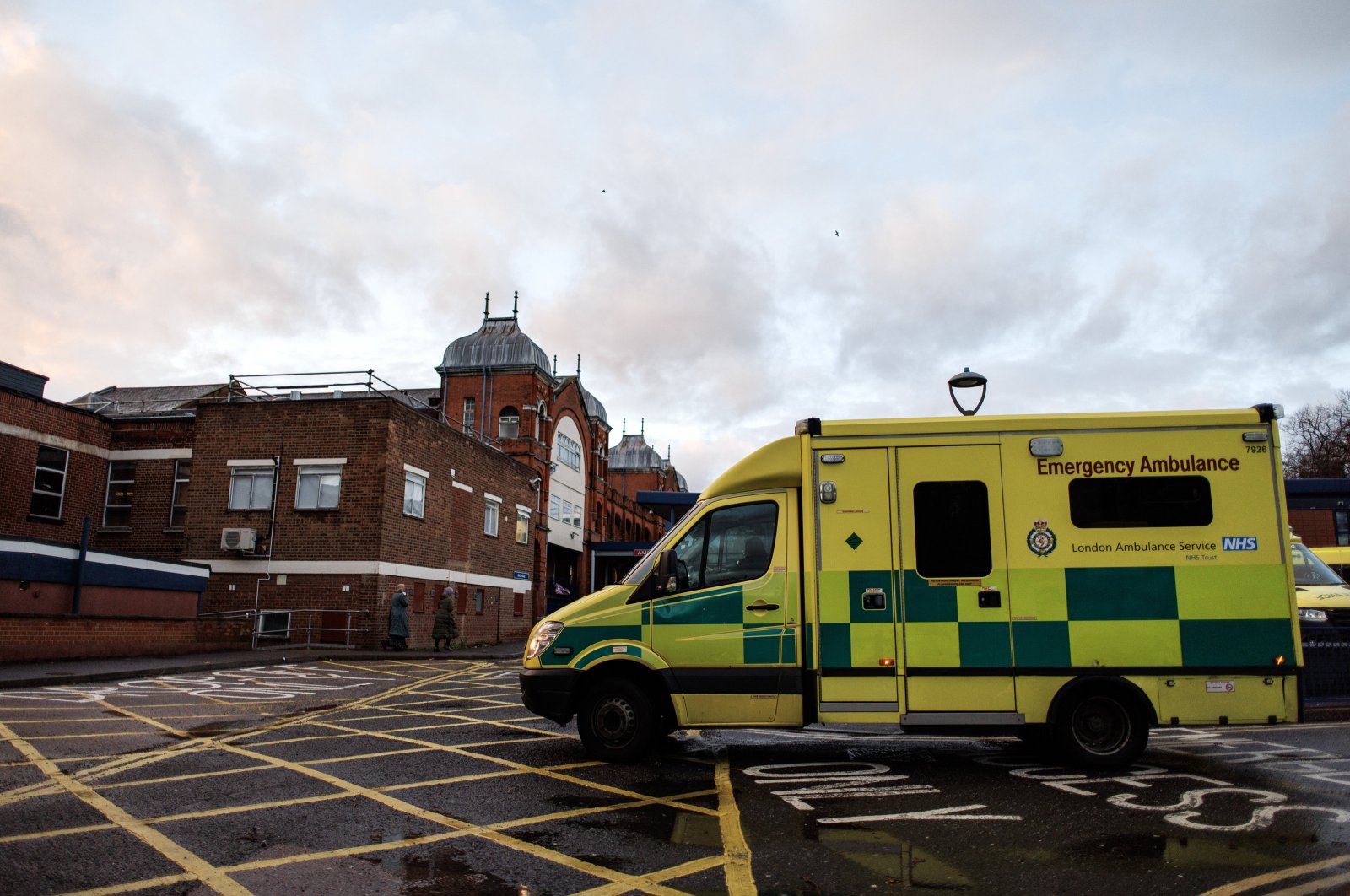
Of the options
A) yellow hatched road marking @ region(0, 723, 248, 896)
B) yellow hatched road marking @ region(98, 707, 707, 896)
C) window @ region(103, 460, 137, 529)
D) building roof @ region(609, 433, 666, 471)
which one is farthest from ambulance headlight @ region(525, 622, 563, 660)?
building roof @ region(609, 433, 666, 471)

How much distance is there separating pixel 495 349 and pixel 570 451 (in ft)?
20.9

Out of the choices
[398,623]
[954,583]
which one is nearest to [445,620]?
[398,623]

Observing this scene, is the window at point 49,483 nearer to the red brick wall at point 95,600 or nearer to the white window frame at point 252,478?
the white window frame at point 252,478

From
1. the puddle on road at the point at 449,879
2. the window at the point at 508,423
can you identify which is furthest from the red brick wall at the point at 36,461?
the puddle on road at the point at 449,879

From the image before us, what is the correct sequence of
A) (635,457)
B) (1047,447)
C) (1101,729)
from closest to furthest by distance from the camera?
1. (1101,729)
2. (1047,447)
3. (635,457)

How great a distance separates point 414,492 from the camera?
25.3 meters

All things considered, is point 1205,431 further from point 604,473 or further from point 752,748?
point 604,473

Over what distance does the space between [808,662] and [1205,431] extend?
387cm

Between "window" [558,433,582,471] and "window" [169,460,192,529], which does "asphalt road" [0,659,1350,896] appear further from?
"window" [558,433,582,471]

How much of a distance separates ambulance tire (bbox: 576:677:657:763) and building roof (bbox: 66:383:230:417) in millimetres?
30857

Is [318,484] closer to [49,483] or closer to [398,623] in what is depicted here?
[398,623]

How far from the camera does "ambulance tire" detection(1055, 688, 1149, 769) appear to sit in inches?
296

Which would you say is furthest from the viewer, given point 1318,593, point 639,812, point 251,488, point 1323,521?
point 1323,521

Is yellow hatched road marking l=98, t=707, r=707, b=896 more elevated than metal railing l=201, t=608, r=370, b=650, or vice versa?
metal railing l=201, t=608, r=370, b=650
